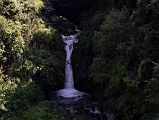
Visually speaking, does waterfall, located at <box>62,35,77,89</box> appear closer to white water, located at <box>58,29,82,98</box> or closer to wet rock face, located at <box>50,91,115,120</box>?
white water, located at <box>58,29,82,98</box>

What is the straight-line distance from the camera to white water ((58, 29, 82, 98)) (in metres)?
24.4

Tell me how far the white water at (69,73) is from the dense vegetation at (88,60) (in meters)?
0.43

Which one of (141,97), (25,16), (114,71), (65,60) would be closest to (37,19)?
(25,16)

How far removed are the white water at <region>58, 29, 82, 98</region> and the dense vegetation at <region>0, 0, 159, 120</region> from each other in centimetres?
43

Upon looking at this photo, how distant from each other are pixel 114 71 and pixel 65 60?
7.15 meters

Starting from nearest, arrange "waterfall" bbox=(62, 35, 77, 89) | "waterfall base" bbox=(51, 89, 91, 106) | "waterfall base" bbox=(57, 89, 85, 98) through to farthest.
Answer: "waterfall base" bbox=(51, 89, 91, 106) < "waterfall base" bbox=(57, 89, 85, 98) < "waterfall" bbox=(62, 35, 77, 89)

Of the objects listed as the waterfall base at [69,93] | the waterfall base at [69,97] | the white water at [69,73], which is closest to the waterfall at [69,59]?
the white water at [69,73]

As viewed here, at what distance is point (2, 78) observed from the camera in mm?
21641


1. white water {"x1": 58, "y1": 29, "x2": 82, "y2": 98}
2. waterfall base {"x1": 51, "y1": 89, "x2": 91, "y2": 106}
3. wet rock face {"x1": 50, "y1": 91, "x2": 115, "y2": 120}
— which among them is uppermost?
white water {"x1": 58, "y1": 29, "x2": 82, "y2": 98}

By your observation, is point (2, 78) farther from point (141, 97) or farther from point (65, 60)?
point (141, 97)

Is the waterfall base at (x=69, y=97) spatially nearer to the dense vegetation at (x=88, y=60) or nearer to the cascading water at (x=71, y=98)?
the cascading water at (x=71, y=98)

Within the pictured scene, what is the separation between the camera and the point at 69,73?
26.2 metres

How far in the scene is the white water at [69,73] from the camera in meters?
24.4

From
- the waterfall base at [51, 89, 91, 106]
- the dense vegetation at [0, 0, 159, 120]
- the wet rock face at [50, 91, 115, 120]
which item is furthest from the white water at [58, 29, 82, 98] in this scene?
the wet rock face at [50, 91, 115, 120]
